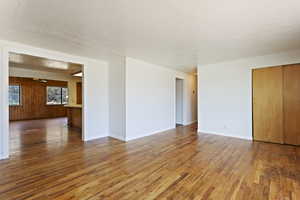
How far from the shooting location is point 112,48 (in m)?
3.60

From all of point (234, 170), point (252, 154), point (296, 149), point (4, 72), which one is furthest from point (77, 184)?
point (296, 149)

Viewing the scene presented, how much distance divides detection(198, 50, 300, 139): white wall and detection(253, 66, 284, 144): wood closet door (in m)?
0.14

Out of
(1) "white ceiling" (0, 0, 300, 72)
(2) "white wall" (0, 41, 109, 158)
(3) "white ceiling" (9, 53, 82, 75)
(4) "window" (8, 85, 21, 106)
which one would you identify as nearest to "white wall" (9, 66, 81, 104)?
(3) "white ceiling" (9, 53, 82, 75)

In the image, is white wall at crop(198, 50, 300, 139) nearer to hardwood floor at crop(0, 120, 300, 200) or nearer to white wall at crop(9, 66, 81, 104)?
hardwood floor at crop(0, 120, 300, 200)

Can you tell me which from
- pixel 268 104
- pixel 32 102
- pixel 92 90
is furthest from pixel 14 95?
pixel 268 104

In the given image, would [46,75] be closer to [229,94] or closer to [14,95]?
[14,95]

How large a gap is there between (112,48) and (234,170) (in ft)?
11.3

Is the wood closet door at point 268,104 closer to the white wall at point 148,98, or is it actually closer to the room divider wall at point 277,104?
the room divider wall at point 277,104

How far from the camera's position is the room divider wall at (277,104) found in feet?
12.8

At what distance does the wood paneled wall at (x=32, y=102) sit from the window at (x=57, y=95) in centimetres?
24

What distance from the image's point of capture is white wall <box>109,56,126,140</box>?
4.38m

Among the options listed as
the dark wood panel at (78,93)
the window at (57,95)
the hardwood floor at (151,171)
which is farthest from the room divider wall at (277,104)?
the window at (57,95)

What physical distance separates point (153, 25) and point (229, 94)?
3.51m

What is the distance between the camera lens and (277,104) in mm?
4086
